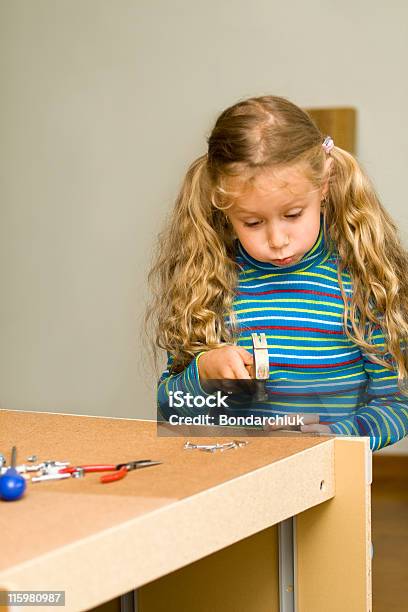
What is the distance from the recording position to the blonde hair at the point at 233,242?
3.86 feet

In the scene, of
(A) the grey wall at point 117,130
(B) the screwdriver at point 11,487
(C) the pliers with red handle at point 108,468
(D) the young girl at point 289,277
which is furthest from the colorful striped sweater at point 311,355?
(A) the grey wall at point 117,130

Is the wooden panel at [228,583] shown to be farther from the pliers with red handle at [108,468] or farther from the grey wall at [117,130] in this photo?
the grey wall at [117,130]

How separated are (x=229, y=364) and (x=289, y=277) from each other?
0.24m

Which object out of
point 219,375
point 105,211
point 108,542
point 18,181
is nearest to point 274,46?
point 105,211

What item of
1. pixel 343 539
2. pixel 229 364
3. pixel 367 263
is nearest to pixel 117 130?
pixel 367 263

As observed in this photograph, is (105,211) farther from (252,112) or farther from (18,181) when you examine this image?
(252,112)

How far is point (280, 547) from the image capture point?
0.97m

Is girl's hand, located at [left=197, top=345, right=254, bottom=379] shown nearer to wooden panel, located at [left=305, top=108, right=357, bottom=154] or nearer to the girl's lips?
the girl's lips

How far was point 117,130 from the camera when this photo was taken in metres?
2.79

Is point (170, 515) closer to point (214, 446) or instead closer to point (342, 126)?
point (214, 446)

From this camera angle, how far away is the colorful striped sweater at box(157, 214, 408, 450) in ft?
3.78

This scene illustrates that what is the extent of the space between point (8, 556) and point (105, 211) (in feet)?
7.44

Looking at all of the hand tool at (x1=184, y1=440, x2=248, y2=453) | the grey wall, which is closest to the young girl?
the hand tool at (x1=184, y1=440, x2=248, y2=453)

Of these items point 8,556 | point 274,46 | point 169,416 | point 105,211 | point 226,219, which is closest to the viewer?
point 8,556
